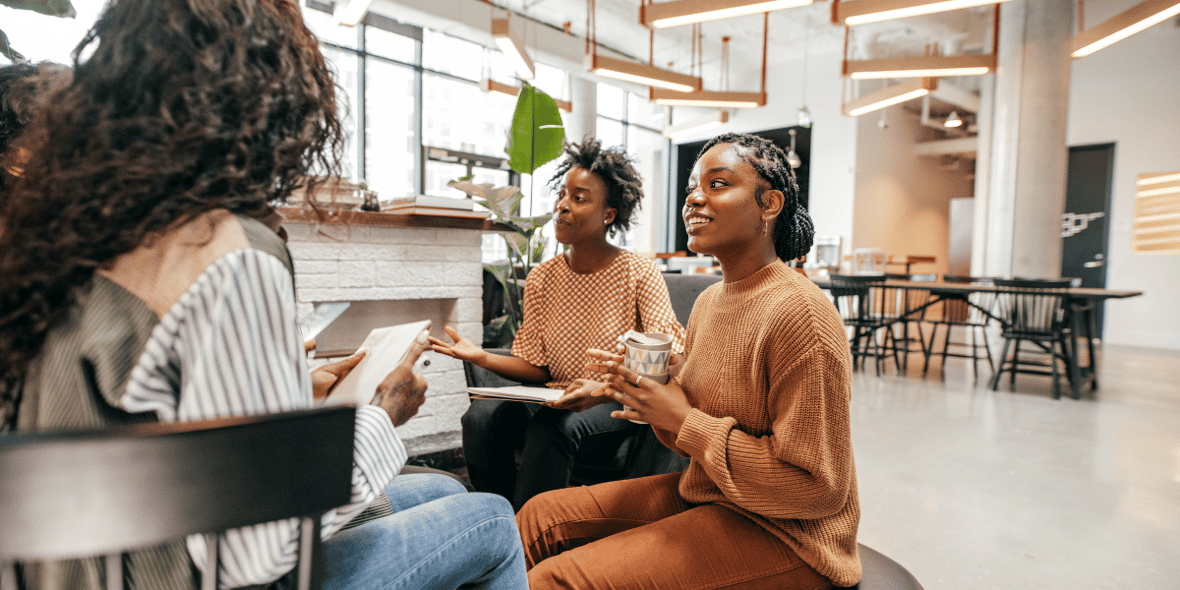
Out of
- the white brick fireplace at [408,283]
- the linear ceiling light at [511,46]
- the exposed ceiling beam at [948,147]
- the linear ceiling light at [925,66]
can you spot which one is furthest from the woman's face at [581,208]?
the exposed ceiling beam at [948,147]

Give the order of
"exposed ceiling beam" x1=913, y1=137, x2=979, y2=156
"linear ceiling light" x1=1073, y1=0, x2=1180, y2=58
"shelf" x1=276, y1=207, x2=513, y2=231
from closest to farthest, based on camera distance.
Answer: "shelf" x1=276, y1=207, x2=513, y2=231 → "linear ceiling light" x1=1073, y1=0, x2=1180, y2=58 → "exposed ceiling beam" x1=913, y1=137, x2=979, y2=156

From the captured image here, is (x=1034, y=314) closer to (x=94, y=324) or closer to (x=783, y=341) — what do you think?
(x=783, y=341)

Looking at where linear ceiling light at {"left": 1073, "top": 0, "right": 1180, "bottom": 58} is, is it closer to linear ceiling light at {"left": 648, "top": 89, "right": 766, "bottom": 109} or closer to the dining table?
the dining table

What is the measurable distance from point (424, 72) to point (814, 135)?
6.08 m

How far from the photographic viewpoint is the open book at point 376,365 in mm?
802

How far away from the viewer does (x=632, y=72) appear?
6.18 meters

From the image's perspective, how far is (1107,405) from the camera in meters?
4.24

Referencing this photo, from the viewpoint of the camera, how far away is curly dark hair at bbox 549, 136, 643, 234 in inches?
78.7

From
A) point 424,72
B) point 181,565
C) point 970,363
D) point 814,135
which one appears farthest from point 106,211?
point 814,135

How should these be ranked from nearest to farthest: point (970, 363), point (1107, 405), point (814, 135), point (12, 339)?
1. point (12, 339)
2. point (1107, 405)
3. point (970, 363)
4. point (814, 135)

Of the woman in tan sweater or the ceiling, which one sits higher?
the ceiling

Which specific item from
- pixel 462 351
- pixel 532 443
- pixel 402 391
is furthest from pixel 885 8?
pixel 402 391

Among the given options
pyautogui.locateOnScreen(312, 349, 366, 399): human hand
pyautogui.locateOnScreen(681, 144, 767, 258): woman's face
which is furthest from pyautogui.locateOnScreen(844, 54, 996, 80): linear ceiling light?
pyautogui.locateOnScreen(312, 349, 366, 399): human hand

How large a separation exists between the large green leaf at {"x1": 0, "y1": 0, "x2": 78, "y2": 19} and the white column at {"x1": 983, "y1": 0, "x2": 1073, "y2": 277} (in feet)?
22.9
